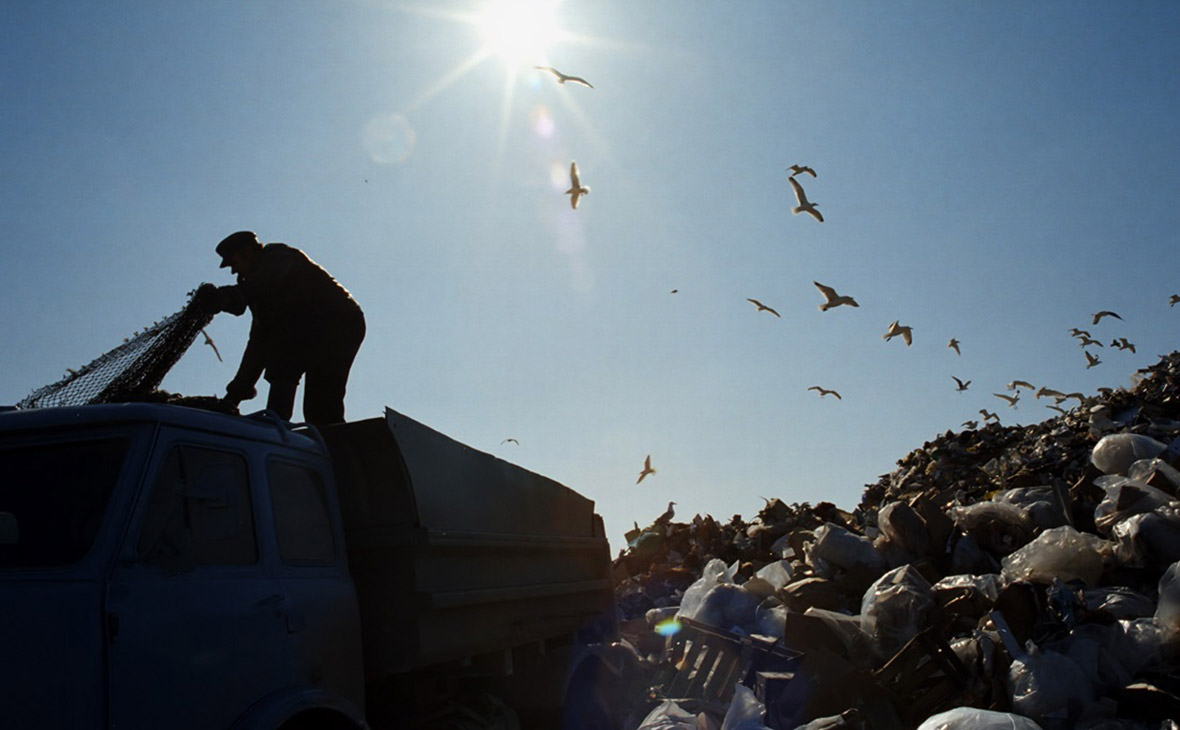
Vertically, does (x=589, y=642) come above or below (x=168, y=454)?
below

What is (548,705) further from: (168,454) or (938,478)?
(938,478)

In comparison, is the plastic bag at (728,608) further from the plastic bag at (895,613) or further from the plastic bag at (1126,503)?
the plastic bag at (1126,503)

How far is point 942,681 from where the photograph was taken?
5047 millimetres

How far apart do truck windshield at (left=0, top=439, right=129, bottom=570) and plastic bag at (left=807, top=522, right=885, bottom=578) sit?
18.7 ft

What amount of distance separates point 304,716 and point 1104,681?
4.07m

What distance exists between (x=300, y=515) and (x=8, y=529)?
0.99m

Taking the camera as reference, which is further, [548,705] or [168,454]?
[548,705]

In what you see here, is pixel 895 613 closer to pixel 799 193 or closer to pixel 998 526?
pixel 998 526

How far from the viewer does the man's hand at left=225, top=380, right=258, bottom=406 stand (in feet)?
14.6

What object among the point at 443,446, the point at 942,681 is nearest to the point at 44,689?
the point at 443,446

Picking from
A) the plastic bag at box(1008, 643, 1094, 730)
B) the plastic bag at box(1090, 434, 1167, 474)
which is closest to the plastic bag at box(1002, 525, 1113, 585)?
the plastic bag at box(1008, 643, 1094, 730)

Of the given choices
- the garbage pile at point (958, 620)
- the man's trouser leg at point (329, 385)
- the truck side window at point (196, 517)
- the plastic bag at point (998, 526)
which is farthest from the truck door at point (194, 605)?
the plastic bag at point (998, 526)

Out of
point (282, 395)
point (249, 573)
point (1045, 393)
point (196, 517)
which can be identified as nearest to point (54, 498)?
point (196, 517)

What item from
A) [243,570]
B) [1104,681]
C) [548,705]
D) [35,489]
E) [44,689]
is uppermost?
[35,489]
